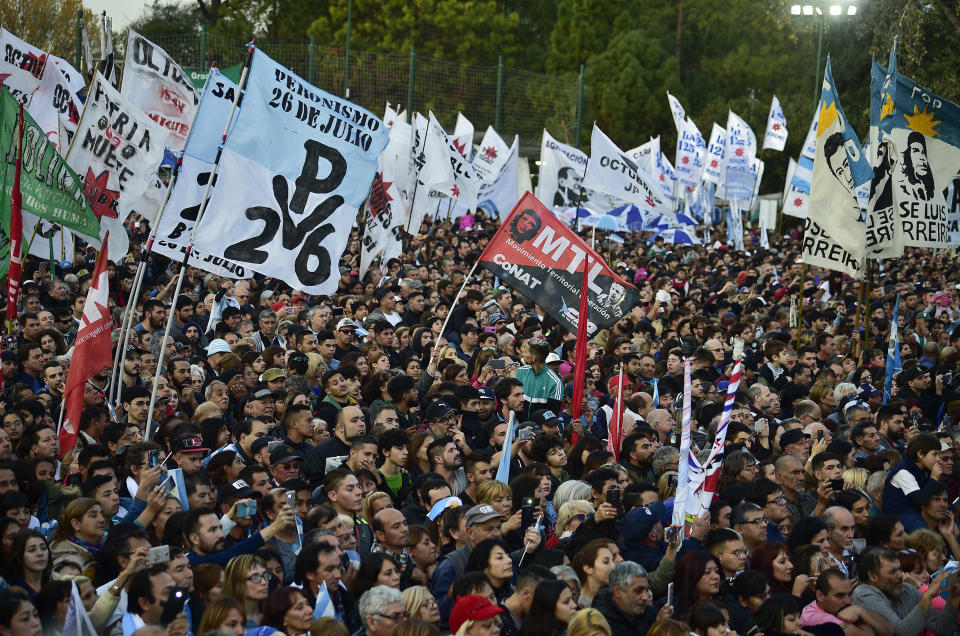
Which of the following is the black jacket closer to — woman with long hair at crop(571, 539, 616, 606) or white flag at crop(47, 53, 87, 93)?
woman with long hair at crop(571, 539, 616, 606)

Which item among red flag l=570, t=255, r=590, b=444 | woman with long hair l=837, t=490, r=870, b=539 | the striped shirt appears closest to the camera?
woman with long hair l=837, t=490, r=870, b=539

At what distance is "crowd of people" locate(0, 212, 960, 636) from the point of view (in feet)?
18.9

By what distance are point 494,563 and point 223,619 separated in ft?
5.24

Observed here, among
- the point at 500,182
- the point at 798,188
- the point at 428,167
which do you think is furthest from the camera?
the point at 798,188

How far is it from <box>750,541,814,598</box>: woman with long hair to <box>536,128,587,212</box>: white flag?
16630mm

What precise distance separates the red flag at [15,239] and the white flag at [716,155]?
77.6ft

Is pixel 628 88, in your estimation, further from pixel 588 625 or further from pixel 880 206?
pixel 588 625

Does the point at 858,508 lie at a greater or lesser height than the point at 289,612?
greater

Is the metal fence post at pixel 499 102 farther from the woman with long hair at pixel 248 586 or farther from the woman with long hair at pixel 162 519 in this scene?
the woman with long hair at pixel 248 586

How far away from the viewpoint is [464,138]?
2864 cm

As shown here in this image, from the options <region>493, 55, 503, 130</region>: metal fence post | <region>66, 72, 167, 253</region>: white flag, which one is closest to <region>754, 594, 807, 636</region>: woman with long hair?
<region>66, 72, 167, 253</region>: white flag

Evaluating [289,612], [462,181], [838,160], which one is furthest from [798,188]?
[289,612]

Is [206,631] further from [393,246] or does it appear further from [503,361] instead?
[393,246]

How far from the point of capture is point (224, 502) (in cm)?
687
